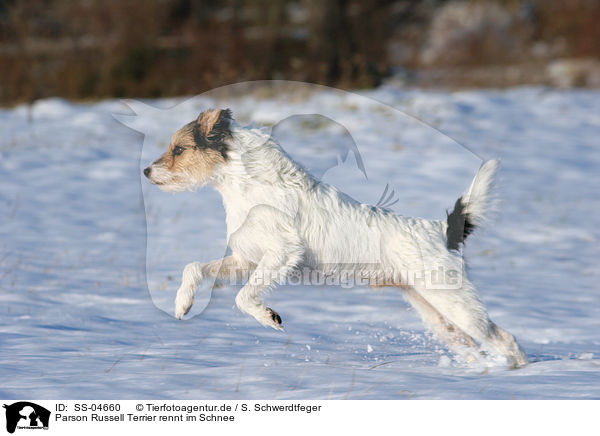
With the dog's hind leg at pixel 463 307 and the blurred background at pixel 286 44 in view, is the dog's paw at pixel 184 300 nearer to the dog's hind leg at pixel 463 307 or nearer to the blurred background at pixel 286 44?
the dog's hind leg at pixel 463 307

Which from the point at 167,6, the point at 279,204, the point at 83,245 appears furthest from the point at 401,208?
the point at 167,6

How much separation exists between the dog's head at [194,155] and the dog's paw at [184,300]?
1.72 feet

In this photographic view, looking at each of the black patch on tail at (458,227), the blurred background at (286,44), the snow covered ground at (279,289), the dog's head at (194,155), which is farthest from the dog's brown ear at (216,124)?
the blurred background at (286,44)

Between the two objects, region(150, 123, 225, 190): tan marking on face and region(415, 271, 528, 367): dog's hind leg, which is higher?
region(150, 123, 225, 190): tan marking on face

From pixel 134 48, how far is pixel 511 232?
10984 mm

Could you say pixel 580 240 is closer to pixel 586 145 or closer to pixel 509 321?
pixel 509 321

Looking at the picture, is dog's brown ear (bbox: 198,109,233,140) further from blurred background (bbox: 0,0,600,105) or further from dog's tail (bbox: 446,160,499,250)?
blurred background (bbox: 0,0,600,105)

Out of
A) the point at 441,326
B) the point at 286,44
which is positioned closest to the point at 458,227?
the point at 441,326

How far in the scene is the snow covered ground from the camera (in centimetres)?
349

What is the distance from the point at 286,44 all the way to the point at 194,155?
14.0 meters

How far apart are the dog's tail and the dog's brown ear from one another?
4.19 ft

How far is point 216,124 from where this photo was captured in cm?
338

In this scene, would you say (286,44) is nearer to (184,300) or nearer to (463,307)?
(463,307)
